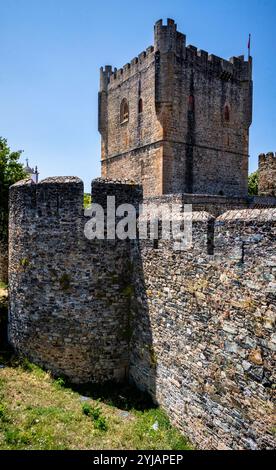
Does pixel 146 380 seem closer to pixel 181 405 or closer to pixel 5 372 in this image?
pixel 181 405

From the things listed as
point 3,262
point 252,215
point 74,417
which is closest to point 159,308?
point 74,417

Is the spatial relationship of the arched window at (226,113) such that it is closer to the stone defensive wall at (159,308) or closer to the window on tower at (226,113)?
the window on tower at (226,113)

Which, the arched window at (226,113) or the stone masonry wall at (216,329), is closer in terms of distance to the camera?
the stone masonry wall at (216,329)

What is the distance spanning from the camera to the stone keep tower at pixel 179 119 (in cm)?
1894

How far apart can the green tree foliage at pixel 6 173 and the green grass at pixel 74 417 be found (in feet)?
26.3

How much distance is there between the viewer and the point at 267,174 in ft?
69.2

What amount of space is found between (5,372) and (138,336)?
3542 millimetres

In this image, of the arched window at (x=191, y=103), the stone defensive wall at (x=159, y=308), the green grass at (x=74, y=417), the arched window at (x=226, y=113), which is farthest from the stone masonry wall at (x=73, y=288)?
the arched window at (x=226, y=113)

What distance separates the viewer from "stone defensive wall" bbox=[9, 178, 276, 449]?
5266mm

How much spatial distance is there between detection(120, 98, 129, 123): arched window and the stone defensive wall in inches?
567

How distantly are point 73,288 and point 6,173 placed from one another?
8.54 meters

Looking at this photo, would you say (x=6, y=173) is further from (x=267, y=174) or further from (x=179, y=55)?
(x=267, y=174)
